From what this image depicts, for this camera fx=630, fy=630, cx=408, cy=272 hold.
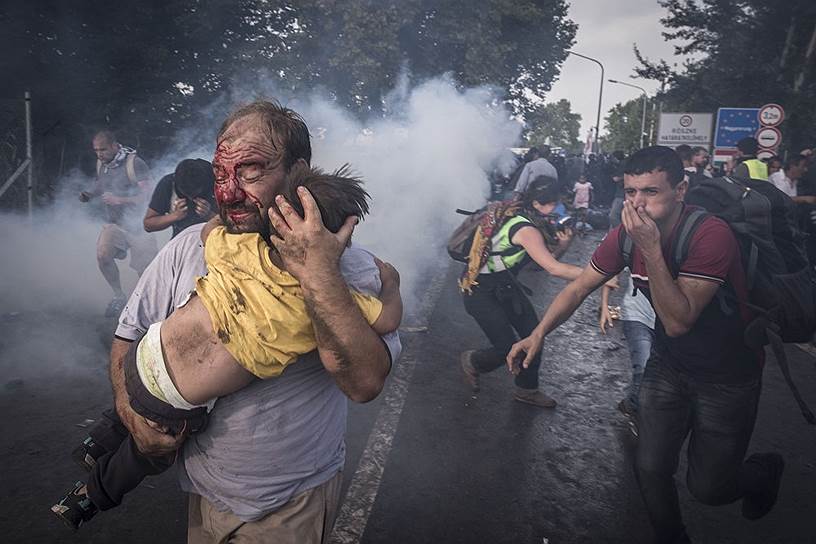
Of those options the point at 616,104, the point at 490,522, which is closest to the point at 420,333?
the point at 490,522

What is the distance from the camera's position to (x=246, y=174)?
69.4 inches

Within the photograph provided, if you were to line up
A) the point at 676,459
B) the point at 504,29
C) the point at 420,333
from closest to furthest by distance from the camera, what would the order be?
the point at 676,459, the point at 420,333, the point at 504,29

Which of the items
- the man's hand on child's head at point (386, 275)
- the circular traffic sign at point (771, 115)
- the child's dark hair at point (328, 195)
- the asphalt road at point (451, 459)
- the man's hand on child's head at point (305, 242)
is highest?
the circular traffic sign at point (771, 115)

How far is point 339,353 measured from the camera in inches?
59.8

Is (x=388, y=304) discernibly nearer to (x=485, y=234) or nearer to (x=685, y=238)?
(x=685, y=238)

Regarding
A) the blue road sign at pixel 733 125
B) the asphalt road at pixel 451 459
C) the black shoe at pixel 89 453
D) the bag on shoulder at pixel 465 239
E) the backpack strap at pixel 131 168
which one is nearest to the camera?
the black shoe at pixel 89 453

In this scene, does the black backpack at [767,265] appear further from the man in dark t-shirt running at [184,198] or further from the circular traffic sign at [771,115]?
the circular traffic sign at [771,115]

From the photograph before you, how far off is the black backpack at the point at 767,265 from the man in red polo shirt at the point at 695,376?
0.05 metres

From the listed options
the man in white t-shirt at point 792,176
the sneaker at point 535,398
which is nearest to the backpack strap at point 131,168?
the sneaker at point 535,398

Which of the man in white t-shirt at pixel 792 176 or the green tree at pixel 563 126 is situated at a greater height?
the green tree at pixel 563 126

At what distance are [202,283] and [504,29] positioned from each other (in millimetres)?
24336

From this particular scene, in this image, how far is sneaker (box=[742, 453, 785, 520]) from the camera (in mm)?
3080

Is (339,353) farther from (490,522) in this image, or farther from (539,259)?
(539,259)

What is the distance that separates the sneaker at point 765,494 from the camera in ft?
10.1
